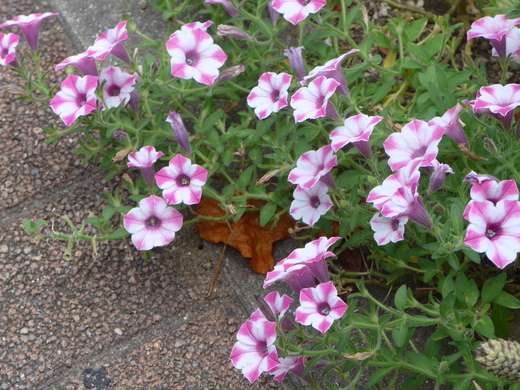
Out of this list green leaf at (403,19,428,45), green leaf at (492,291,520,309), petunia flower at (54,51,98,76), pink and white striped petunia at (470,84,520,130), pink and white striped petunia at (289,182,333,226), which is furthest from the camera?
green leaf at (403,19,428,45)

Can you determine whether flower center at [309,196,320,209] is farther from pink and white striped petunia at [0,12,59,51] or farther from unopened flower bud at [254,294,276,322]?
pink and white striped petunia at [0,12,59,51]

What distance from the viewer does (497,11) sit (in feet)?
7.56

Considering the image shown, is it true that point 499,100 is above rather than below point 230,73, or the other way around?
above

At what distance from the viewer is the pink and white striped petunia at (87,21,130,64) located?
2170 millimetres

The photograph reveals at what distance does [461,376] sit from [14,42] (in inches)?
65.6

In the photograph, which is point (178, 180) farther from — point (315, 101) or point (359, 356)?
point (359, 356)

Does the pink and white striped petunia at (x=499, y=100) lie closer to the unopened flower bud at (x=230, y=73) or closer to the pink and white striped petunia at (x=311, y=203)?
the pink and white striped petunia at (x=311, y=203)

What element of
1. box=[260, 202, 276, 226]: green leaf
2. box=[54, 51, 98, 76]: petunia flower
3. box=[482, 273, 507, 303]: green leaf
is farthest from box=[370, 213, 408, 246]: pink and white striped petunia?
box=[54, 51, 98, 76]: petunia flower

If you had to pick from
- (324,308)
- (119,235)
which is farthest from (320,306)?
(119,235)

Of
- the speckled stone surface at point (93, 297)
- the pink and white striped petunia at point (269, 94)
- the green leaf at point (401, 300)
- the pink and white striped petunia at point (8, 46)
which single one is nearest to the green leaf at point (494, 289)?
the green leaf at point (401, 300)

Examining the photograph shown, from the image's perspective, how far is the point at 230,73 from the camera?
2.31 meters

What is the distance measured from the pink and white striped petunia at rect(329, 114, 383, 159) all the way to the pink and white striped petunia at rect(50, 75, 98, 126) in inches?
28.8

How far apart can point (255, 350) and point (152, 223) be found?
1.97ft

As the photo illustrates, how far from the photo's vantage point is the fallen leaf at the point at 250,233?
7.75 feet
